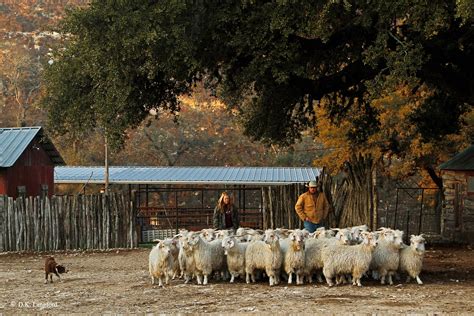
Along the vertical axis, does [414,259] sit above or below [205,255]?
below

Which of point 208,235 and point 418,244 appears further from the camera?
point 208,235

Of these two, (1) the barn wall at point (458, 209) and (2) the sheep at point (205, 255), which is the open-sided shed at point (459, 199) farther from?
(2) the sheep at point (205, 255)

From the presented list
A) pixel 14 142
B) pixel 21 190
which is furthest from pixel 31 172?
pixel 14 142

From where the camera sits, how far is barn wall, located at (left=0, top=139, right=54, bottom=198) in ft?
101

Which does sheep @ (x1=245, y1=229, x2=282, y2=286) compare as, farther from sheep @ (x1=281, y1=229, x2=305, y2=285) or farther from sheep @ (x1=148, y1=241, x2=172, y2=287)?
sheep @ (x1=148, y1=241, x2=172, y2=287)

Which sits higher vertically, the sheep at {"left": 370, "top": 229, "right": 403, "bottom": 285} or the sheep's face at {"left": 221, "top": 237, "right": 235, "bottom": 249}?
the sheep's face at {"left": 221, "top": 237, "right": 235, "bottom": 249}

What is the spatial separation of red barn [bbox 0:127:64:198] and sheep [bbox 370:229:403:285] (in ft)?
58.5

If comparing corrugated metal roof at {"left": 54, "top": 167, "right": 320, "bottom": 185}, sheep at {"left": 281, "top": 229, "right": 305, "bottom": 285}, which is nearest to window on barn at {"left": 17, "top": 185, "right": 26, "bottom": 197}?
corrugated metal roof at {"left": 54, "top": 167, "right": 320, "bottom": 185}

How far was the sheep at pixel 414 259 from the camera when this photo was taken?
1425 centimetres

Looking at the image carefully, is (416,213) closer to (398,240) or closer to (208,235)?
(208,235)

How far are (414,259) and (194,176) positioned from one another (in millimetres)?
19225

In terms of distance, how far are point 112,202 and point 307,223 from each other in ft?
26.2

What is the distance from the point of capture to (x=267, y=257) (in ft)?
46.9

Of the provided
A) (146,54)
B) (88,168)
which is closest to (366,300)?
(146,54)
